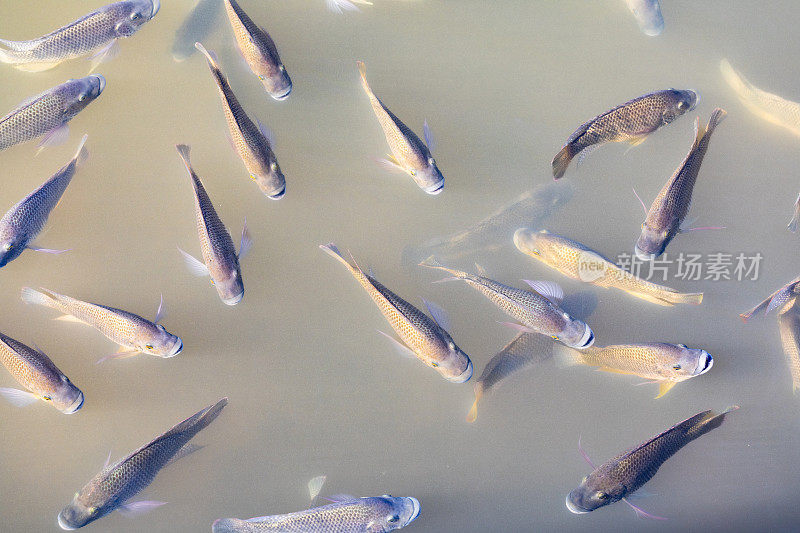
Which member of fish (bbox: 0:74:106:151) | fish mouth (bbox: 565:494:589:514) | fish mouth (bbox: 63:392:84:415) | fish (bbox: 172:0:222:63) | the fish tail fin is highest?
fish (bbox: 172:0:222:63)

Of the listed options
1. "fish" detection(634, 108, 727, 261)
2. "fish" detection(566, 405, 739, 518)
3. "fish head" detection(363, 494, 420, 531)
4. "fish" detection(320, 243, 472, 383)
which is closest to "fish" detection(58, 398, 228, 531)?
"fish head" detection(363, 494, 420, 531)

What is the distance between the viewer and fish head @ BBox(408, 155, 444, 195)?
112 inches

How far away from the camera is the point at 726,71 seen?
3223 millimetres

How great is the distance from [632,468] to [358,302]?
1719 millimetres

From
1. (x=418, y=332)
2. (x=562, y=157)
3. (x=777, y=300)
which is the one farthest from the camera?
(x=777, y=300)

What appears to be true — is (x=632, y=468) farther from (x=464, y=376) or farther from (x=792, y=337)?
(x=792, y=337)

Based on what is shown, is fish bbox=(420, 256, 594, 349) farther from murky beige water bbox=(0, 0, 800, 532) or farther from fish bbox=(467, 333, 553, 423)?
murky beige water bbox=(0, 0, 800, 532)

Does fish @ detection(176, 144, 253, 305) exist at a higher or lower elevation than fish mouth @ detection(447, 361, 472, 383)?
higher

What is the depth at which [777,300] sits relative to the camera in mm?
2947

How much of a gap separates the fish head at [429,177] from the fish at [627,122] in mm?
626

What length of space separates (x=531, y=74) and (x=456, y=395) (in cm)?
200

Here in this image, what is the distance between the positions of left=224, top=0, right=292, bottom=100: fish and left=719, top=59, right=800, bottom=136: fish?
106 inches

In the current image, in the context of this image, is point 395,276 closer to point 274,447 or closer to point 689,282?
point 274,447

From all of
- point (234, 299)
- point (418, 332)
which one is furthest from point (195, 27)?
point (418, 332)
